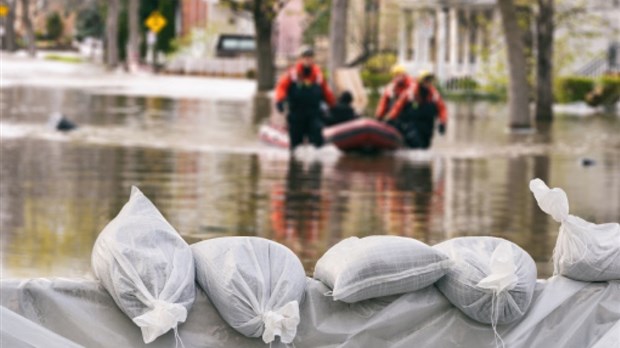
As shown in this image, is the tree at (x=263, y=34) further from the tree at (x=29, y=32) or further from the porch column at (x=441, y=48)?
the tree at (x=29, y=32)

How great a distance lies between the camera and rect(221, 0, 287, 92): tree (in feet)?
194

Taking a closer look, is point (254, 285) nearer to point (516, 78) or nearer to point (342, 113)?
point (342, 113)

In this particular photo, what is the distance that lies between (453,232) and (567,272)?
352 inches

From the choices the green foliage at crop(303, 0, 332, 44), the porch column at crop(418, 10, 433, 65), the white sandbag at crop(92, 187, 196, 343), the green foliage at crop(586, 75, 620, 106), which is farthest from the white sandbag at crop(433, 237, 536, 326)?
the green foliage at crop(303, 0, 332, 44)

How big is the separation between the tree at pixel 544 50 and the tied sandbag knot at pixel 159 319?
35.6 m

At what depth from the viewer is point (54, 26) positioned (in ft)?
456

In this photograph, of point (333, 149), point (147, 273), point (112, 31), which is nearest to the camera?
point (147, 273)

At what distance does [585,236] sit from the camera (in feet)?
23.2

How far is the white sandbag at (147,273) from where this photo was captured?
630 cm

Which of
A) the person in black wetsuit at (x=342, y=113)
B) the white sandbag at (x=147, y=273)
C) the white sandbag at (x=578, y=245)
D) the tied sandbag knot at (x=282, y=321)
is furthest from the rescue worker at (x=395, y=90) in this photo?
the tied sandbag knot at (x=282, y=321)

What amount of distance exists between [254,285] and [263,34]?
54.1 metres

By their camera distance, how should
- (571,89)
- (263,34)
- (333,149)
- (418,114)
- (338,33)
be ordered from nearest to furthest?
(333,149) → (418,114) → (338,33) → (571,89) → (263,34)

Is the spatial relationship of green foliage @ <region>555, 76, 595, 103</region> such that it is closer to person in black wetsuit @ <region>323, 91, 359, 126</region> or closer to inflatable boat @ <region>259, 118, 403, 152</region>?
person in black wetsuit @ <region>323, 91, 359, 126</region>

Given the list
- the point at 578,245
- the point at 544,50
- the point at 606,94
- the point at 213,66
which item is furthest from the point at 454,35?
the point at 578,245
